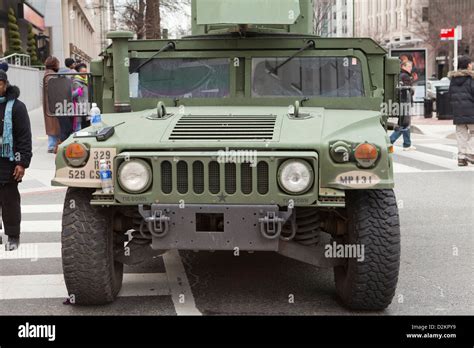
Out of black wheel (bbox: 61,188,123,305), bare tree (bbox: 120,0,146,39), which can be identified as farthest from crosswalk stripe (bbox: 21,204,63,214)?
bare tree (bbox: 120,0,146,39)

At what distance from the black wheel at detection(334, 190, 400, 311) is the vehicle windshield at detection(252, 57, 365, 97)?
155cm

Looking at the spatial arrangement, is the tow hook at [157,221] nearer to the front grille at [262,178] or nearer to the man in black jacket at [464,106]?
the front grille at [262,178]

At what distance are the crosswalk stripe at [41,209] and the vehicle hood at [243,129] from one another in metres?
4.15

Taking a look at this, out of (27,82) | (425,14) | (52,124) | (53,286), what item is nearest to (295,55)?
(53,286)

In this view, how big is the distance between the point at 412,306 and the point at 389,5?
97.5 m

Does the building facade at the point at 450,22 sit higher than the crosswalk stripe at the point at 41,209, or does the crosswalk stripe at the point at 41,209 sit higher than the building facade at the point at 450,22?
the building facade at the point at 450,22

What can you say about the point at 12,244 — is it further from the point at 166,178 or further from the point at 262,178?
the point at 262,178

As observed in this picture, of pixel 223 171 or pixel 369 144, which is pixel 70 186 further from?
pixel 369 144

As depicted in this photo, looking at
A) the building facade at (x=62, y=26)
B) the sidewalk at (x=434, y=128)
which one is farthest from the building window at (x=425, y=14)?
the sidewalk at (x=434, y=128)

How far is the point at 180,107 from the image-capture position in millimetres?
6355

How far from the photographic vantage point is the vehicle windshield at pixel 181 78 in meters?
6.61

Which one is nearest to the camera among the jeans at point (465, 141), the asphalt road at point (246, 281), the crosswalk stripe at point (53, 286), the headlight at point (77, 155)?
the headlight at point (77, 155)
